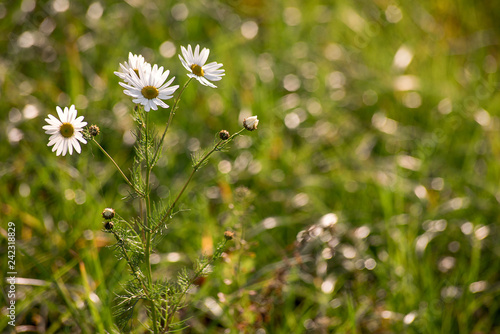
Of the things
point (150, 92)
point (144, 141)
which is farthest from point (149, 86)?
point (144, 141)

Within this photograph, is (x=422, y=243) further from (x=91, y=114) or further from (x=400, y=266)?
(x=91, y=114)

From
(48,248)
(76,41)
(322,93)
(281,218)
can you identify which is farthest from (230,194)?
(76,41)

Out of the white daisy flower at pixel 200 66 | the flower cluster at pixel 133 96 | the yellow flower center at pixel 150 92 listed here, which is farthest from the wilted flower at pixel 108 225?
the white daisy flower at pixel 200 66

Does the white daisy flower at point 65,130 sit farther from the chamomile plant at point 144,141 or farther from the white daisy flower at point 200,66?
the white daisy flower at point 200,66

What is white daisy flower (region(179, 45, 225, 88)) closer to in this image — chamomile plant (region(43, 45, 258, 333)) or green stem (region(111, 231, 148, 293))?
chamomile plant (region(43, 45, 258, 333))

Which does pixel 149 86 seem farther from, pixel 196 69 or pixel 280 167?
pixel 280 167

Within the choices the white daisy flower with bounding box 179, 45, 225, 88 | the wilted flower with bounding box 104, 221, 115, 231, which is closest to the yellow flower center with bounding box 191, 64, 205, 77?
the white daisy flower with bounding box 179, 45, 225, 88
